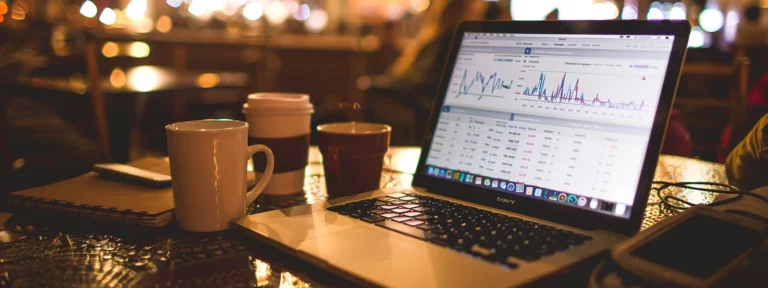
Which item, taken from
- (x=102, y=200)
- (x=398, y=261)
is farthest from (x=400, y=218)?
(x=102, y=200)

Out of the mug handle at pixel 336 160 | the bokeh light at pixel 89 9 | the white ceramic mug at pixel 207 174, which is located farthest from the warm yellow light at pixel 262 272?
the bokeh light at pixel 89 9

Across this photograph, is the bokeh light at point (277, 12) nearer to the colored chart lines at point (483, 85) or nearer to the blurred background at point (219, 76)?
the blurred background at point (219, 76)

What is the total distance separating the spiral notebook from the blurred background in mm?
221

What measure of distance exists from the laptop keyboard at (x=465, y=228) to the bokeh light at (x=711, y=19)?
257 inches

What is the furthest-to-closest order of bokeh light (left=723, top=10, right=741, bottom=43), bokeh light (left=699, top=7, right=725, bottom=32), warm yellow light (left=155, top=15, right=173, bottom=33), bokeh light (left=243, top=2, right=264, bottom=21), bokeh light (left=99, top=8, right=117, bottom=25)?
warm yellow light (left=155, top=15, right=173, bottom=33)
bokeh light (left=723, top=10, right=741, bottom=43)
bokeh light (left=699, top=7, right=725, bottom=32)
bokeh light (left=243, top=2, right=264, bottom=21)
bokeh light (left=99, top=8, right=117, bottom=25)

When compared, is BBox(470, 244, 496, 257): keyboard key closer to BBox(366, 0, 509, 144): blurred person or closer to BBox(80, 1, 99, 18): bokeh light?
BBox(366, 0, 509, 144): blurred person

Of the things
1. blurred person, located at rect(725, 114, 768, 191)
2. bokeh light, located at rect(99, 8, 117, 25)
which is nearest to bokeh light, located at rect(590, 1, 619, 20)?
bokeh light, located at rect(99, 8, 117, 25)

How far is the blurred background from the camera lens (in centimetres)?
190

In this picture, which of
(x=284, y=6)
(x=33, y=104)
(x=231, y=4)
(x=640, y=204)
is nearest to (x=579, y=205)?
(x=640, y=204)

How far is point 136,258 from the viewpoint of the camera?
581 mm

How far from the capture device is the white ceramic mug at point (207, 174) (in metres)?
0.64

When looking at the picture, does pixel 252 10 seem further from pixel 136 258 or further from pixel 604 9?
pixel 136 258

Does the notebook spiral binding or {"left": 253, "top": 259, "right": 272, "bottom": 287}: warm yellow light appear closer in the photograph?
{"left": 253, "top": 259, "right": 272, "bottom": 287}: warm yellow light

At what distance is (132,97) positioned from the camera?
6.60 feet
